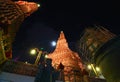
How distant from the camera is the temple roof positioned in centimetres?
3100

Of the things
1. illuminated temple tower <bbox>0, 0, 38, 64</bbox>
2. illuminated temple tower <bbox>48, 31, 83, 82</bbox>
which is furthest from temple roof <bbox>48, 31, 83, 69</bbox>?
illuminated temple tower <bbox>0, 0, 38, 64</bbox>

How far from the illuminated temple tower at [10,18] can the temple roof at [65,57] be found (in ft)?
24.4

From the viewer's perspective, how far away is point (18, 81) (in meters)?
16.9

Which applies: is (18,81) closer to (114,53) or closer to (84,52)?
(114,53)

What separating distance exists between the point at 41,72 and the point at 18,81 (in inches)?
446

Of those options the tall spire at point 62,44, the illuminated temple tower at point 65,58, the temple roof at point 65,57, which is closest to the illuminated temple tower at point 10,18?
the illuminated temple tower at point 65,58

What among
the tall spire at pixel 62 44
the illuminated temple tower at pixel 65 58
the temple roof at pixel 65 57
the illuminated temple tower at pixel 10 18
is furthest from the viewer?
the tall spire at pixel 62 44

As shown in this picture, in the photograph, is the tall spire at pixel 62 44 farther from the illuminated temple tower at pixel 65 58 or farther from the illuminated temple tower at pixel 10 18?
the illuminated temple tower at pixel 10 18

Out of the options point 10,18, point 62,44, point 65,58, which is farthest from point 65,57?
point 10,18

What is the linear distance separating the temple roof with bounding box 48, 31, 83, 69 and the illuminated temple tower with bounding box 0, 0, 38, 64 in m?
7.44

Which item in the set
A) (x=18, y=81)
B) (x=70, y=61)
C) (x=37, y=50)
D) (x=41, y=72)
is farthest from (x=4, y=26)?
(x=41, y=72)

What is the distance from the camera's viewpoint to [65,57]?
32.8 meters

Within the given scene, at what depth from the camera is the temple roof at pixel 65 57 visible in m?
31.0

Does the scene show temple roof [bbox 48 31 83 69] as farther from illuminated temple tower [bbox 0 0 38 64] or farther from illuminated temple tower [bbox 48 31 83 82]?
illuminated temple tower [bbox 0 0 38 64]
